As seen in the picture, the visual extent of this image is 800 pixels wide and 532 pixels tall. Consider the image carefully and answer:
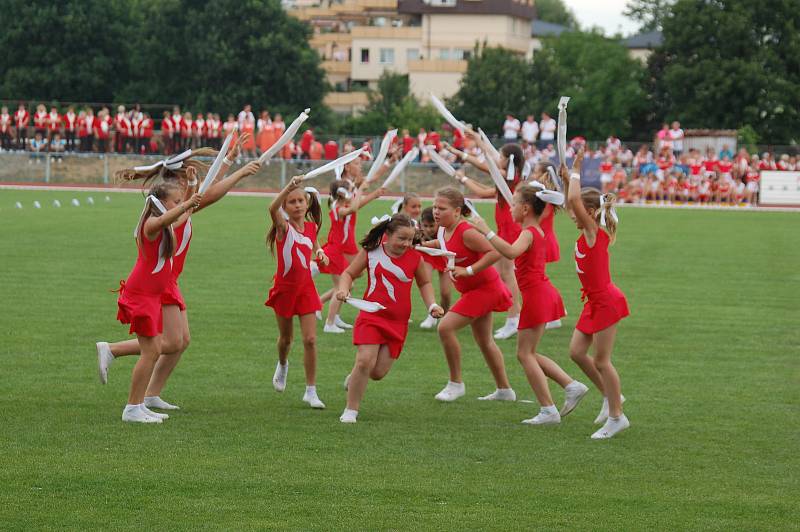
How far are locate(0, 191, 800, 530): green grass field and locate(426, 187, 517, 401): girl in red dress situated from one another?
0.25 meters

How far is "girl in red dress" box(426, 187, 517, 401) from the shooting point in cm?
978

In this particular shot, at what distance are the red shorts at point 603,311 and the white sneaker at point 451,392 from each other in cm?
149

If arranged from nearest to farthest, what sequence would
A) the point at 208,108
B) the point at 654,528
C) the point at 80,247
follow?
the point at 654,528 → the point at 80,247 → the point at 208,108

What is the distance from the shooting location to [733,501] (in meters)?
7.22

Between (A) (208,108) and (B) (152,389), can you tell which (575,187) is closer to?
(B) (152,389)

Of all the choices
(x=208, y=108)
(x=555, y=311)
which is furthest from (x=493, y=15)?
(x=555, y=311)

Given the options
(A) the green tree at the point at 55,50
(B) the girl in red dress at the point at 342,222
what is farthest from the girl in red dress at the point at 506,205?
(A) the green tree at the point at 55,50

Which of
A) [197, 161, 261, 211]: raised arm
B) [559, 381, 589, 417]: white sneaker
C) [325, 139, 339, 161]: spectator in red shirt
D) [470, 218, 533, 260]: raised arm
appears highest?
[197, 161, 261, 211]: raised arm

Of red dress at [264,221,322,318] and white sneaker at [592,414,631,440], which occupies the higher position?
red dress at [264,221,322,318]

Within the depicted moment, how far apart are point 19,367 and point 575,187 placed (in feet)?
16.6

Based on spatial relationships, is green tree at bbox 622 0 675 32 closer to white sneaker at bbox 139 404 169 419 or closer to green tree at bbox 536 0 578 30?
green tree at bbox 536 0 578 30

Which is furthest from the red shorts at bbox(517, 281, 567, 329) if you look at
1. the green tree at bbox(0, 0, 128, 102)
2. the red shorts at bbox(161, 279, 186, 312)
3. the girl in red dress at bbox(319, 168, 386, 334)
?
the green tree at bbox(0, 0, 128, 102)

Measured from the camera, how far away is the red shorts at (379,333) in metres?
9.17

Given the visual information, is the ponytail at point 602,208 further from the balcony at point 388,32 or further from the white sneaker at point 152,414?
the balcony at point 388,32
